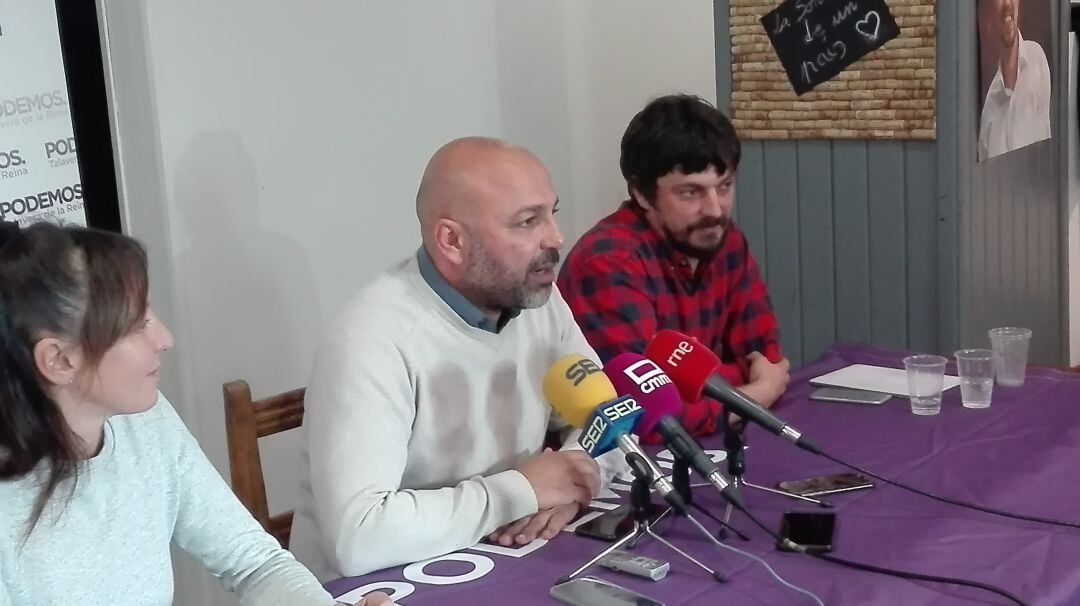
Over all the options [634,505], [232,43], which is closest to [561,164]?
Result: [232,43]

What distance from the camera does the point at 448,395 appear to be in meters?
1.74

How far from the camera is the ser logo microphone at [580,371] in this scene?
154 cm

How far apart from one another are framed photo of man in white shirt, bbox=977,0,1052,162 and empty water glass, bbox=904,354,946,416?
1003mm

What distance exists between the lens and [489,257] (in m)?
1.75

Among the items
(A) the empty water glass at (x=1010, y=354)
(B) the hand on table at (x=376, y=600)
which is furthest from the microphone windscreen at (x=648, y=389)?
(A) the empty water glass at (x=1010, y=354)

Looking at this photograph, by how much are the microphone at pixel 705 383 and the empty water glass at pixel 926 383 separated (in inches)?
19.6

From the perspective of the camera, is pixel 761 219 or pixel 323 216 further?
pixel 761 219

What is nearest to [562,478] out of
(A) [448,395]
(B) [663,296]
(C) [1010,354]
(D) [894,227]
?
(A) [448,395]

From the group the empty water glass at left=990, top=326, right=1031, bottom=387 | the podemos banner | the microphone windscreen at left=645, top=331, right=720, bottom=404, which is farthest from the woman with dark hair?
the empty water glass at left=990, top=326, right=1031, bottom=387

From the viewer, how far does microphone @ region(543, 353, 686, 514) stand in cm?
140

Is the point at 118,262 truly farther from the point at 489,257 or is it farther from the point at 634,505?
the point at 634,505

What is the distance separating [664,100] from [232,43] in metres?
0.96

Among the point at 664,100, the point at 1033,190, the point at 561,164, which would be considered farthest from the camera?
the point at 561,164

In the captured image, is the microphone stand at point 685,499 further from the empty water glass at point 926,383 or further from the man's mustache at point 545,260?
the empty water glass at point 926,383
